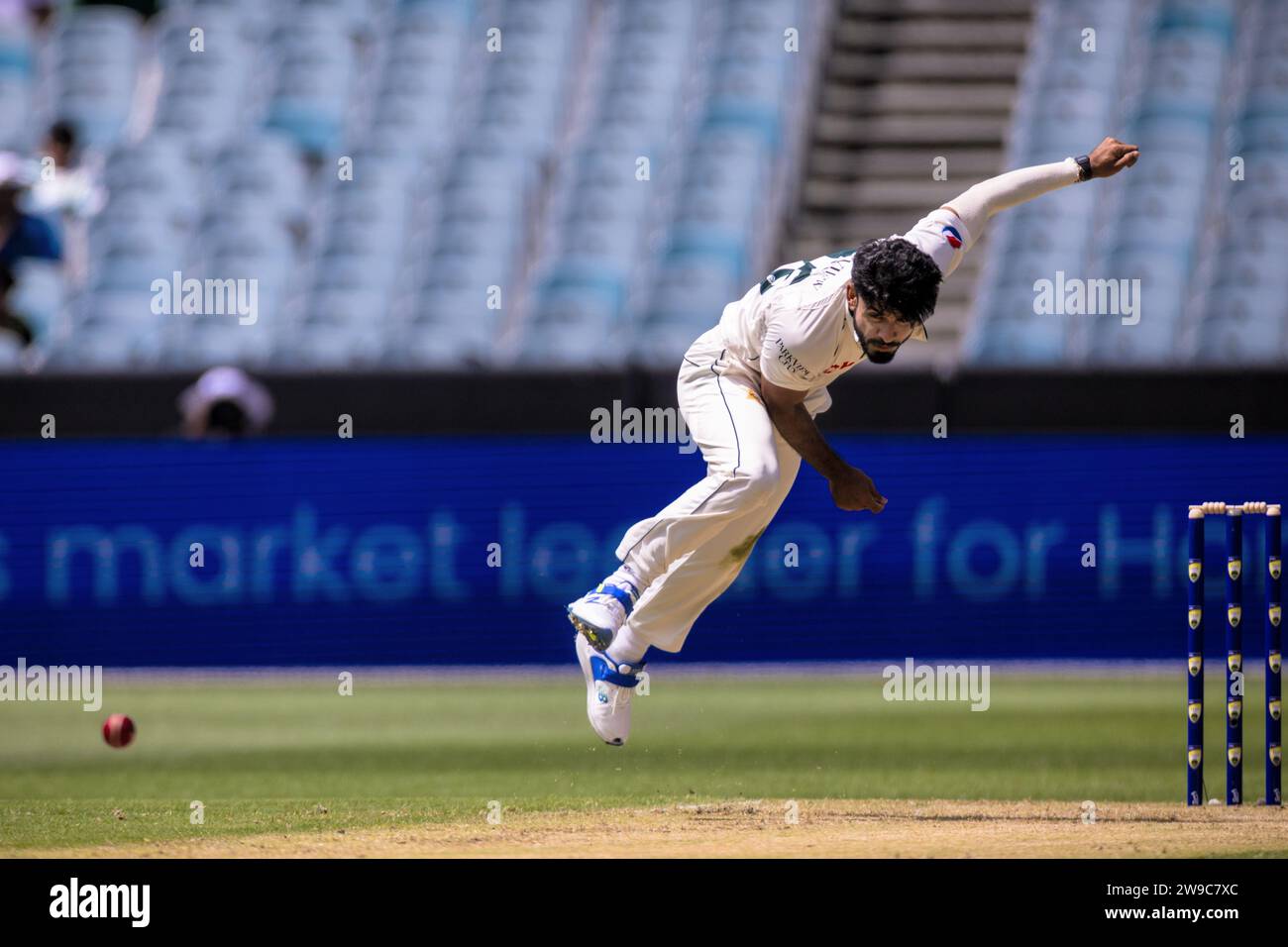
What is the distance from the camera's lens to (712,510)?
24.3ft

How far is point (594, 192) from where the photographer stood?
18.0m

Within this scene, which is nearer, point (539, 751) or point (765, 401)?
point (765, 401)

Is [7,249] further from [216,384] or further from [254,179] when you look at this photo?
[216,384]

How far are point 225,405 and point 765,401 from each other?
20.8ft

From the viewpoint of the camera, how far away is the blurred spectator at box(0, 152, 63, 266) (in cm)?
1669

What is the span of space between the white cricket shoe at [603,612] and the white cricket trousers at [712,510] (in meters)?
0.07

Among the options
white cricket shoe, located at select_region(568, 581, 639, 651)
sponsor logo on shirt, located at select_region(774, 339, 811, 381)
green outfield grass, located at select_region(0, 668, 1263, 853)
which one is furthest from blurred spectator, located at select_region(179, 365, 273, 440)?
sponsor logo on shirt, located at select_region(774, 339, 811, 381)

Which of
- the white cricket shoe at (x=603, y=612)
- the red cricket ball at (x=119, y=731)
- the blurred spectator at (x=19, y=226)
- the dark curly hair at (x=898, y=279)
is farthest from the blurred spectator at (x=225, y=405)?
the dark curly hair at (x=898, y=279)

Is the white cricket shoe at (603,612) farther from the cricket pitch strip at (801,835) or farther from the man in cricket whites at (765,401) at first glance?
the cricket pitch strip at (801,835)

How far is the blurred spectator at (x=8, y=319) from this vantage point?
665 inches

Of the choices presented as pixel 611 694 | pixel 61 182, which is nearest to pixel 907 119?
pixel 61 182

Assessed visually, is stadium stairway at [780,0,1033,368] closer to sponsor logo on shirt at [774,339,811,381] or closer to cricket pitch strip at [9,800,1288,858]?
cricket pitch strip at [9,800,1288,858]

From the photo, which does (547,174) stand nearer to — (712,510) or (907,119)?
(907,119)

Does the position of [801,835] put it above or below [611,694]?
below
